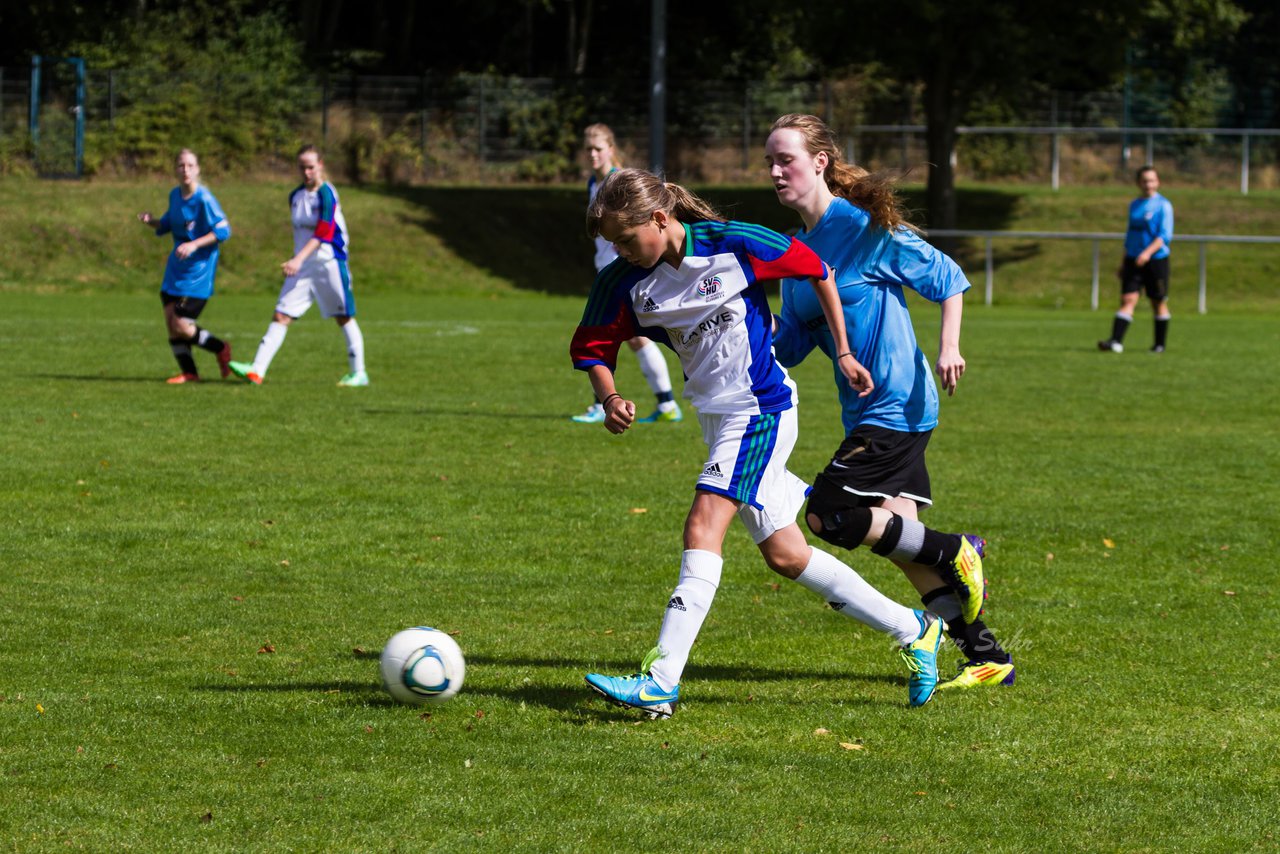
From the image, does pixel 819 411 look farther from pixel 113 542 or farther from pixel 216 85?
pixel 216 85

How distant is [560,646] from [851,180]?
2017mm

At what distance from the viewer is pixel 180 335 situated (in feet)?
47.8

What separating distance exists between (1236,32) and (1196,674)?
44260mm

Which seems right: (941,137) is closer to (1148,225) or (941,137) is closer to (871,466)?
(1148,225)

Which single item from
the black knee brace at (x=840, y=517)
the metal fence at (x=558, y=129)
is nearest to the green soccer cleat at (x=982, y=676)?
the black knee brace at (x=840, y=517)

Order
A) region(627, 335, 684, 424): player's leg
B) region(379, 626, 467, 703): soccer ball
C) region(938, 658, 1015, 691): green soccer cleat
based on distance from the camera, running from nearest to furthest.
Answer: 1. region(379, 626, 467, 703): soccer ball
2. region(938, 658, 1015, 691): green soccer cleat
3. region(627, 335, 684, 424): player's leg

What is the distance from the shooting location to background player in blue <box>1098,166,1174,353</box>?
2014 cm

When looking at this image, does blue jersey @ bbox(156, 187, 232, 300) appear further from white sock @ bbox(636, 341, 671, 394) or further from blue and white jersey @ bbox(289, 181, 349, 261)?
white sock @ bbox(636, 341, 671, 394)

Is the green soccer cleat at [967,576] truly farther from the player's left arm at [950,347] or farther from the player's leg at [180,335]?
the player's leg at [180,335]

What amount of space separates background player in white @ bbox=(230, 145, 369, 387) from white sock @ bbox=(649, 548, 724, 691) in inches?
389

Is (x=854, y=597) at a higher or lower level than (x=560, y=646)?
higher

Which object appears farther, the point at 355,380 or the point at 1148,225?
the point at 1148,225

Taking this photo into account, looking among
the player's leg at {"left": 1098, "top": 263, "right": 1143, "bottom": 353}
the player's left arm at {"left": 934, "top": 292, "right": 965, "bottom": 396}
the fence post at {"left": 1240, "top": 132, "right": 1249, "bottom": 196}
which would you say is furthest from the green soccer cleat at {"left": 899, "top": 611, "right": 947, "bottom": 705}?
the fence post at {"left": 1240, "top": 132, "right": 1249, "bottom": 196}

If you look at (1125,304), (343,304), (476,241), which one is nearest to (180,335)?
(343,304)
